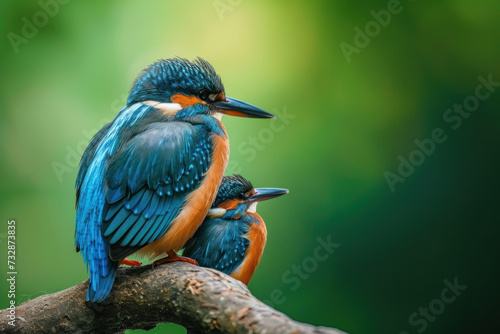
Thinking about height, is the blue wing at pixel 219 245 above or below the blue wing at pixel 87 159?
below

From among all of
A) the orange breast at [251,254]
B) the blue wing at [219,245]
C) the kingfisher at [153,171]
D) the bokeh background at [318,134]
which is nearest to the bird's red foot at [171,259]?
the kingfisher at [153,171]

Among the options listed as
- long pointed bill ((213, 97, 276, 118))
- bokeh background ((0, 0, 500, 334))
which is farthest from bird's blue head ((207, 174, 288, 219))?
bokeh background ((0, 0, 500, 334))

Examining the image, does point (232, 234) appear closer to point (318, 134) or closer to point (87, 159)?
point (87, 159)

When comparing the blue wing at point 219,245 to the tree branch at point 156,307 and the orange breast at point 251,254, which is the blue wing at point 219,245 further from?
the tree branch at point 156,307

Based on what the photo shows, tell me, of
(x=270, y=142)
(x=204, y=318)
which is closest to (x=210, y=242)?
(x=204, y=318)

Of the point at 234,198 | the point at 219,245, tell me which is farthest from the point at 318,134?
the point at 219,245

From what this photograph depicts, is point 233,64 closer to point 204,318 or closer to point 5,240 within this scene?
point 5,240
